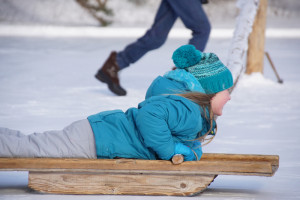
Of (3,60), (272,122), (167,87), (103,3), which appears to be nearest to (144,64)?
(3,60)

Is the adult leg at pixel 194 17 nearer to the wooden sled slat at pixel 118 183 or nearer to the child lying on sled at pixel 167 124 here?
the child lying on sled at pixel 167 124

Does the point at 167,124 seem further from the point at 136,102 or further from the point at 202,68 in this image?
the point at 136,102

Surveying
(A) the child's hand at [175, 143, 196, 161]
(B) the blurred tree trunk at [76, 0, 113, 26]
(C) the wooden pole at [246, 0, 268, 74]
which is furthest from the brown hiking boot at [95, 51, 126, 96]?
(B) the blurred tree trunk at [76, 0, 113, 26]

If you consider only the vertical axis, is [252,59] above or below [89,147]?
below

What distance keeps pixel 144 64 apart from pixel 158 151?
21.4 feet

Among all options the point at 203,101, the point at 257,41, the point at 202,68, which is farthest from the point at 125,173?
the point at 257,41

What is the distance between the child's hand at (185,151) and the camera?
8.66 ft

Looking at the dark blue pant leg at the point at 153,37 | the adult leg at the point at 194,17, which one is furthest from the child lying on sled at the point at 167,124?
the dark blue pant leg at the point at 153,37

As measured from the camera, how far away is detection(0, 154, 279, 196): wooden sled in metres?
2.56

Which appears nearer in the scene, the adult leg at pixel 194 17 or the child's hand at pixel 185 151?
the child's hand at pixel 185 151

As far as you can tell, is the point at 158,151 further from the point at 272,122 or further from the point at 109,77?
the point at 109,77

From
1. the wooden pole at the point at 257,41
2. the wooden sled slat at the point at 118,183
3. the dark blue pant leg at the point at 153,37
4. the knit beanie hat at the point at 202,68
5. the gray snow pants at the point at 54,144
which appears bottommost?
the wooden pole at the point at 257,41

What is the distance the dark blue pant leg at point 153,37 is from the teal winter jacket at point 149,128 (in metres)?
2.91

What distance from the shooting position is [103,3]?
54.2 ft
